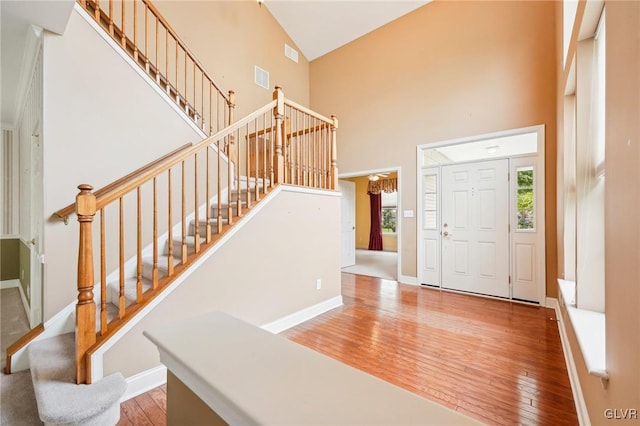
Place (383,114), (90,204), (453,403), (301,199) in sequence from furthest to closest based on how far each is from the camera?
(383,114), (301,199), (453,403), (90,204)

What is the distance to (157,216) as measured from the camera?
2617 millimetres

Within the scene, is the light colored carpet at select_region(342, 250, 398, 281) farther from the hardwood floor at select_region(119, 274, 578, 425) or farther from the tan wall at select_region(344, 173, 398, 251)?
the tan wall at select_region(344, 173, 398, 251)

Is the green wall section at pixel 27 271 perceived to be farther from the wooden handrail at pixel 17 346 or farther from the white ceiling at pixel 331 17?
the white ceiling at pixel 331 17

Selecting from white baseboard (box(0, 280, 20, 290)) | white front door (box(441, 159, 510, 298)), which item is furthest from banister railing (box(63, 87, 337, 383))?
white baseboard (box(0, 280, 20, 290))

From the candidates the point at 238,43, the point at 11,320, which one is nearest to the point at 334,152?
the point at 238,43

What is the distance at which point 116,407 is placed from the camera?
155 cm

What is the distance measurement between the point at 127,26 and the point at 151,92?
1613 millimetres

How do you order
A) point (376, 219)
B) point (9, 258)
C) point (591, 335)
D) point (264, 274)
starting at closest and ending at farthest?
point (591, 335) < point (264, 274) < point (9, 258) < point (376, 219)

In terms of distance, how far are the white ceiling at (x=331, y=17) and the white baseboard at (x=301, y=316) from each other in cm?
506

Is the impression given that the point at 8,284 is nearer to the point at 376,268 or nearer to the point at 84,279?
the point at 84,279

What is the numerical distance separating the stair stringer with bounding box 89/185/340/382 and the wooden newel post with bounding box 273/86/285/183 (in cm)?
14

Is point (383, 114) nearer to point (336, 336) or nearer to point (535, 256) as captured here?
point (535, 256)

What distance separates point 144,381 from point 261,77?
17.5 ft

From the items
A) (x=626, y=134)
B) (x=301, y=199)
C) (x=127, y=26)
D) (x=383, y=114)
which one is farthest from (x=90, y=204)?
(x=383, y=114)
